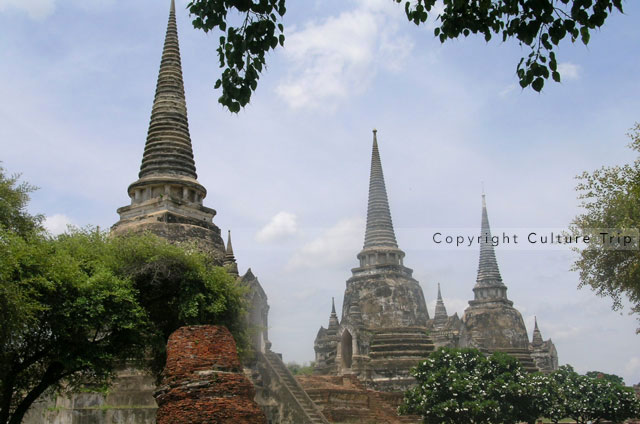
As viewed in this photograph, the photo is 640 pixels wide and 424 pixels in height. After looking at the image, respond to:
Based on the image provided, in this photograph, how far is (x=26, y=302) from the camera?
12.8 meters

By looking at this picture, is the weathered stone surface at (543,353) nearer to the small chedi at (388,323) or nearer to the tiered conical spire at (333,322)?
the small chedi at (388,323)

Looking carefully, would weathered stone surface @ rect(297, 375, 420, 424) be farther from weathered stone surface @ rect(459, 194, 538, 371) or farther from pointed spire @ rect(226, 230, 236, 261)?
weathered stone surface @ rect(459, 194, 538, 371)

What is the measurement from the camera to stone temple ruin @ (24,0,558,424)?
1995 centimetres

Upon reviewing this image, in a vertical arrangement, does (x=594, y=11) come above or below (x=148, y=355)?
above

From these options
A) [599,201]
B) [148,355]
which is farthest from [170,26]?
[599,201]

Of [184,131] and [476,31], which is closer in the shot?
[476,31]

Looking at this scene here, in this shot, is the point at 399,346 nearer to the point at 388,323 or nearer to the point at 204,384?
the point at 388,323

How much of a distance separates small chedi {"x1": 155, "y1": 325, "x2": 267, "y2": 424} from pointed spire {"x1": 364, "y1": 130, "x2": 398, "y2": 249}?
89.1ft

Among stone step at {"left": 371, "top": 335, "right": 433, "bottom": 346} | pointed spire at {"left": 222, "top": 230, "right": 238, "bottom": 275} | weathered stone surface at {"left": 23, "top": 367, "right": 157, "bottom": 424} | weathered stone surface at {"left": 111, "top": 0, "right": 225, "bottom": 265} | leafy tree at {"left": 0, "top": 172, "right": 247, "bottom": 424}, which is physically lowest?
weathered stone surface at {"left": 23, "top": 367, "right": 157, "bottom": 424}

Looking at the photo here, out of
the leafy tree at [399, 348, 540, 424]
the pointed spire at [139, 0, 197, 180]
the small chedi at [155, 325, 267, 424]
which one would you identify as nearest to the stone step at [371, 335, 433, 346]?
Result: the leafy tree at [399, 348, 540, 424]

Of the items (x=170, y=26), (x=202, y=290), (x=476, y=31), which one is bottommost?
(x=202, y=290)

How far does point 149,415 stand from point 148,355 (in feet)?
7.89

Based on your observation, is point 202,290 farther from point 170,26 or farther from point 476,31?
point 170,26

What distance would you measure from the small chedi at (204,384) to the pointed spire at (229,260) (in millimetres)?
10312
